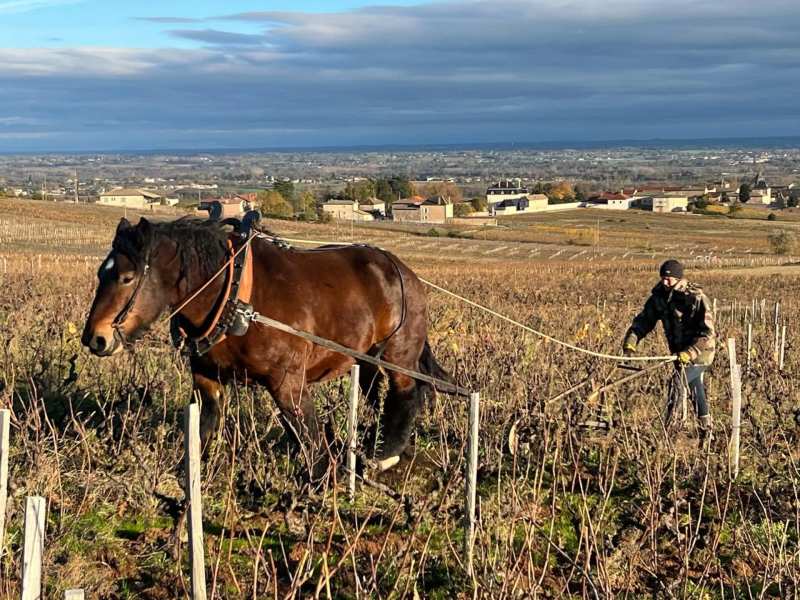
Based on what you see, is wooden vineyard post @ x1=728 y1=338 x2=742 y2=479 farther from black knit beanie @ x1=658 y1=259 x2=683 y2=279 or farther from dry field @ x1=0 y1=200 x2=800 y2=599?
black knit beanie @ x1=658 y1=259 x2=683 y2=279

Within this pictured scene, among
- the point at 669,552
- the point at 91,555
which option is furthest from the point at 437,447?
the point at 91,555

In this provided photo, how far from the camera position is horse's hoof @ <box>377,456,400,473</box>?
219 inches

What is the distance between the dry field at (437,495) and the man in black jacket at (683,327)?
1.04 feet

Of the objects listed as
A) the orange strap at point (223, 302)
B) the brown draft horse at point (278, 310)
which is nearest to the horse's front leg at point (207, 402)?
the brown draft horse at point (278, 310)

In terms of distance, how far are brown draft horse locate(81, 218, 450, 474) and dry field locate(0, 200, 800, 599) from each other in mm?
259

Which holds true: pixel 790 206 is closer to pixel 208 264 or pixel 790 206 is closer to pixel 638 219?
pixel 638 219

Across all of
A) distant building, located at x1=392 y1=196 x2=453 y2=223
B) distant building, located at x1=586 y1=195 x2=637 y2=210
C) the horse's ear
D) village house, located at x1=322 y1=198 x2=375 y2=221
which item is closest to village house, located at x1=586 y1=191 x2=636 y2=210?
distant building, located at x1=586 y1=195 x2=637 y2=210

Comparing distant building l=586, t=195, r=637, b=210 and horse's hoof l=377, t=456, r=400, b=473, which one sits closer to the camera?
horse's hoof l=377, t=456, r=400, b=473

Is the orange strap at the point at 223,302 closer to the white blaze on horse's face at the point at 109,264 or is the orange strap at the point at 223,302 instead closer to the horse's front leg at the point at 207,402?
the horse's front leg at the point at 207,402

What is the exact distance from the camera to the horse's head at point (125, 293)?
470 cm

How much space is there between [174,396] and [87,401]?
622mm

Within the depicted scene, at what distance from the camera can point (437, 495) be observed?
437 centimetres

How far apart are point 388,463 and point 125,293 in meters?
1.89

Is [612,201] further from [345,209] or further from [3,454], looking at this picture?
[3,454]
